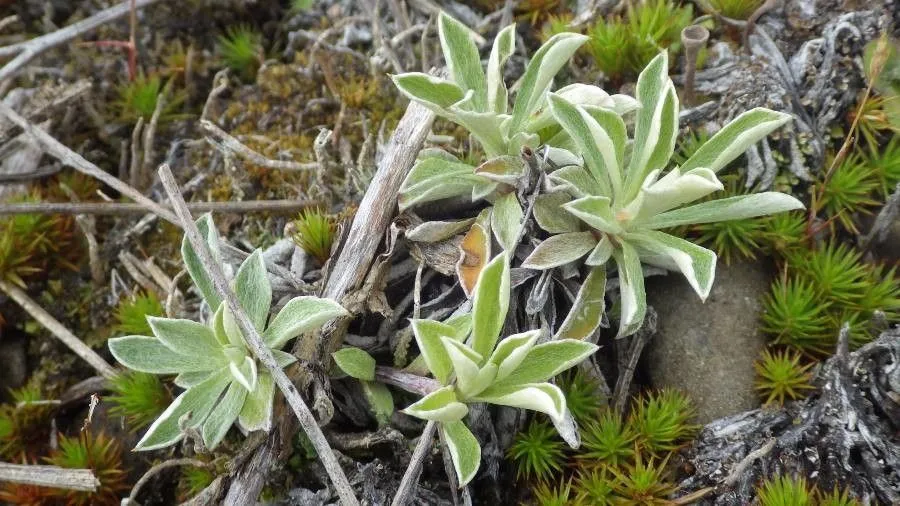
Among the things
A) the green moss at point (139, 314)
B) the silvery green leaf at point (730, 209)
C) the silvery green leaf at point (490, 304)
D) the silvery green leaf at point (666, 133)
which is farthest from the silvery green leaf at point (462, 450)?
the green moss at point (139, 314)

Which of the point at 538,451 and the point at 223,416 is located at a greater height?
the point at 223,416

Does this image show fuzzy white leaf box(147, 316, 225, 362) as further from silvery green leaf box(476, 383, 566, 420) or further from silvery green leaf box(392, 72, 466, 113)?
silvery green leaf box(392, 72, 466, 113)

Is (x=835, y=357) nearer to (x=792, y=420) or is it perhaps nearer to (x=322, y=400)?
(x=792, y=420)

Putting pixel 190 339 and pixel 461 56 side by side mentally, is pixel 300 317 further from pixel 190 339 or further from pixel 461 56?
pixel 461 56

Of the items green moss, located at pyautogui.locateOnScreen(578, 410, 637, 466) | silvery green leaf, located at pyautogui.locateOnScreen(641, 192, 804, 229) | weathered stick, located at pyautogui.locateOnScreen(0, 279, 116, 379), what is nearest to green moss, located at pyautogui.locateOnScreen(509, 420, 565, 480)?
green moss, located at pyautogui.locateOnScreen(578, 410, 637, 466)

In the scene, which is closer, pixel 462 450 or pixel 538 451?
pixel 462 450

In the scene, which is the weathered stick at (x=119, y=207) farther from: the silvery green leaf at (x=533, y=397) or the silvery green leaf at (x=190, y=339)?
the silvery green leaf at (x=533, y=397)

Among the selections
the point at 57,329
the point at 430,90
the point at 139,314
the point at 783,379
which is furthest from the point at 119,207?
the point at 783,379
